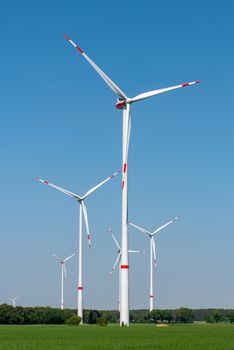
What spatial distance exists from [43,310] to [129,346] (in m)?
113

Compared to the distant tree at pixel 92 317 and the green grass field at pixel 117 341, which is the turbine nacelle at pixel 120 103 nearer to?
the green grass field at pixel 117 341

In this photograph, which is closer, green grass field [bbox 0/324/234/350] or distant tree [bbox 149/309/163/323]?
green grass field [bbox 0/324/234/350]

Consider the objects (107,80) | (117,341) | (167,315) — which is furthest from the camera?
(167,315)

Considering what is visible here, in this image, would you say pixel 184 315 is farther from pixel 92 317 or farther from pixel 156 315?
pixel 92 317

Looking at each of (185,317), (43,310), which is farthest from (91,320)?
(185,317)

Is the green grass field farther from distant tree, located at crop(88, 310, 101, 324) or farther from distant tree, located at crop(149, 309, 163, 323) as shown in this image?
distant tree, located at crop(149, 309, 163, 323)

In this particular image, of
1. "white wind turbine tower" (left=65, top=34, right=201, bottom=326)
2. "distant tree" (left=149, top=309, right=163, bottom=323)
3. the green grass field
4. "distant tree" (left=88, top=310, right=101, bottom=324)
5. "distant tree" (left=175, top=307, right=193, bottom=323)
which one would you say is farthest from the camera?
"distant tree" (left=175, top=307, right=193, bottom=323)

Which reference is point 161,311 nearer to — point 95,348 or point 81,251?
point 81,251

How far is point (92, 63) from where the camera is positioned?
7588 centimetres

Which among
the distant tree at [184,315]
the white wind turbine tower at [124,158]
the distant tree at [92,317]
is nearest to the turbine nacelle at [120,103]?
the white wind turbine tower at [124,158]

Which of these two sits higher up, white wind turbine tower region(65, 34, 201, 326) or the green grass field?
white wind turbine tower region(65, 34, 201, 326)

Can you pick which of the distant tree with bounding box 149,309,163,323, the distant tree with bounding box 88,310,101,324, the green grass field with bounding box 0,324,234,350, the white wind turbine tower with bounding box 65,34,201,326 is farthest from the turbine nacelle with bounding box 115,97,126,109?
the distant tree with bounding box 149,309,163,323

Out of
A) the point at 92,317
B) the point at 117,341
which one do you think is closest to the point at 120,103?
the point at 117,341

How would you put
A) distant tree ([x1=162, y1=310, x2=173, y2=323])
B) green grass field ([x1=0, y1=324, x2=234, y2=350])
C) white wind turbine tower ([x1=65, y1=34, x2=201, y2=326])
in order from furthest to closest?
distant tree ([x1=162, y1=310, x2=173, y2=323])
white wind turbine tower ([x1=65, y1=34, x2=201, y2=326])
green grass field ([x1=0, y1=324, x2=234, y2=350])
